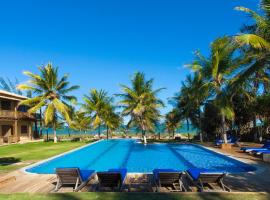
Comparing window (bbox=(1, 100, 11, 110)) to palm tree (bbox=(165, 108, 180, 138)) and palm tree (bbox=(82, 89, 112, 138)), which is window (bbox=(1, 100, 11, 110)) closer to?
palm tree (bbox=(82, 89, 112, 138))

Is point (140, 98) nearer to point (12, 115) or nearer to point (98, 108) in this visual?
point (98, 108)

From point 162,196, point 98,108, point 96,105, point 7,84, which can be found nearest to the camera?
point 162,196

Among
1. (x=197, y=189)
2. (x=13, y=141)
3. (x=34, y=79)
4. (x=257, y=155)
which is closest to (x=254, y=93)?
(x=257, y=155)

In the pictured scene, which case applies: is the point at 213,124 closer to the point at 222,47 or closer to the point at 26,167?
the point at 222,47

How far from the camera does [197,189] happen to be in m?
7.36

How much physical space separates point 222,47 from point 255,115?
24.2 feet

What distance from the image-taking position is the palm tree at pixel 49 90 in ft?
92.8

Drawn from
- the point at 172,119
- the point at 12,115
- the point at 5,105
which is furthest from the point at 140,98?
the point at 5,105

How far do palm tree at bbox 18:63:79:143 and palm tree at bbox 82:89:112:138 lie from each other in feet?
15.1

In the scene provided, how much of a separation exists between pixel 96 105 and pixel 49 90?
22.1 ft

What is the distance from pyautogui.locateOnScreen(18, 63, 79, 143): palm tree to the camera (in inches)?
1114

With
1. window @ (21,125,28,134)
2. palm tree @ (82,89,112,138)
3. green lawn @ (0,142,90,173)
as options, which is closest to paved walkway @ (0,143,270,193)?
green lawn @ (0,142,90,173)

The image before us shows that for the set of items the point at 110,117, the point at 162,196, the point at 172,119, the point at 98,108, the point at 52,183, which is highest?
the point at 98,108

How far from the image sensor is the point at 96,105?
3384 centimetres
